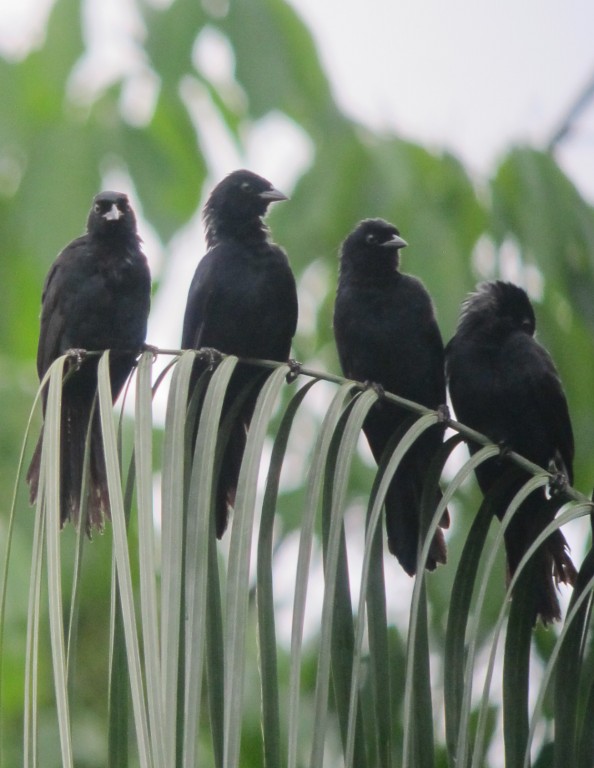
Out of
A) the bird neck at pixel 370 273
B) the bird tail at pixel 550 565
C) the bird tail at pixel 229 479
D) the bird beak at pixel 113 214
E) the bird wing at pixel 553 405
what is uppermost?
the bird beak at pixel 113 214

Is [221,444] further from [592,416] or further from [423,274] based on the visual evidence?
[592,416]

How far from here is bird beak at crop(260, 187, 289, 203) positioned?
4.55 meters

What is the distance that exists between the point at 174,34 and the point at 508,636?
292 centimetres

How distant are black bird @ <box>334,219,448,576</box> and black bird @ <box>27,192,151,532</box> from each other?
26.0 inches

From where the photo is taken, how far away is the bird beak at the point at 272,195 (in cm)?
455

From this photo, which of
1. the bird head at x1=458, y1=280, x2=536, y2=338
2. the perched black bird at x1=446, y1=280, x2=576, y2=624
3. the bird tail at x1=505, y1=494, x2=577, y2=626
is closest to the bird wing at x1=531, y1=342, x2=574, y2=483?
the perched black bird at x1=446, y1=280, x2=576, y2=624

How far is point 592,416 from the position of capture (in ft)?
16.1

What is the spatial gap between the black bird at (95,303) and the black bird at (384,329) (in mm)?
662

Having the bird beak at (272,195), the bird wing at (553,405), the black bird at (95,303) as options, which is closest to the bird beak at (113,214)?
the black bird at (95,303)

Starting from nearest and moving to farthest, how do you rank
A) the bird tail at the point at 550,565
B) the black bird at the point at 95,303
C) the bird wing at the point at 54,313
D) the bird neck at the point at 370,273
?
the bird tail at the point at 550,565, the black bird at the point at 95,303, the bird wing at the point at 54,313, the bird neck at the point at 370,273

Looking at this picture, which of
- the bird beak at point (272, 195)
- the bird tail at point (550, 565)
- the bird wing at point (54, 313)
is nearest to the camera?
the bird tail at point (550, 565)

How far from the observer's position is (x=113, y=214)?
4.18 meters

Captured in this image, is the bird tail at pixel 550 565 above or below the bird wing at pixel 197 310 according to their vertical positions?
below

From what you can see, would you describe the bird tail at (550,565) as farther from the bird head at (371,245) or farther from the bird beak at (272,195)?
the bird beak at (272,195)
